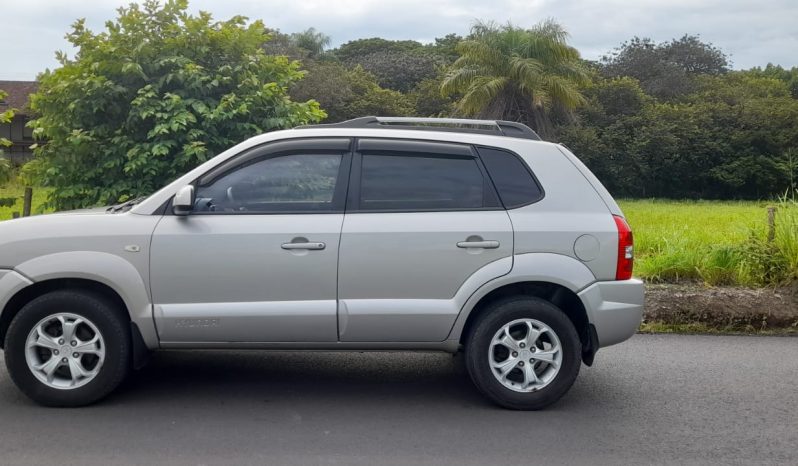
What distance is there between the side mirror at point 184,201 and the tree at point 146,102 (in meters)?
3.50

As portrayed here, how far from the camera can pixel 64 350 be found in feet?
17.5

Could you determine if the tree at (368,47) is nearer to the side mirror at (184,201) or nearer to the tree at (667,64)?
the tree at (667,64)

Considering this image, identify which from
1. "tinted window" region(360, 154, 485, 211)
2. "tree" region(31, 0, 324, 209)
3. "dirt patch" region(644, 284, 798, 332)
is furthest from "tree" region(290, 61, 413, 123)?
"tinted window" region(360, 154, 485, 211)

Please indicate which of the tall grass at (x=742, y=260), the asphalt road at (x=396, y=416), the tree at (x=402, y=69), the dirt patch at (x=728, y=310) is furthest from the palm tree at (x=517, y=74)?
the asphalt road at (x=396, y=416)

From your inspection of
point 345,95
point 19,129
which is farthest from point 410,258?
point 19,129

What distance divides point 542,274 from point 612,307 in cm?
51

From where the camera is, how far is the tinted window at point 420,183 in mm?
5504

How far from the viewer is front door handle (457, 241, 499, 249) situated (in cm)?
535

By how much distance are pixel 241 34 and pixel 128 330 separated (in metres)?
4.88

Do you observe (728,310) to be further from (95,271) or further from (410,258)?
(95,271)

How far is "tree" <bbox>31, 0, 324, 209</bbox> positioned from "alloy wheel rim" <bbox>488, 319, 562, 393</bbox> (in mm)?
4471

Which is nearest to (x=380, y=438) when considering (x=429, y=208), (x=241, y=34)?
(x=429, y=208)

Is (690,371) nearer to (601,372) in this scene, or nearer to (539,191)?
(601,372)

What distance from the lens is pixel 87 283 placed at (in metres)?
5.47
